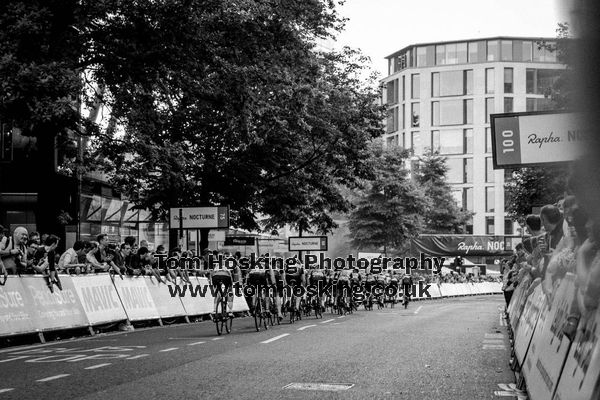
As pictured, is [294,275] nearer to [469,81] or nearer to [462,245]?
[462,245]

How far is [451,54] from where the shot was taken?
111000mm

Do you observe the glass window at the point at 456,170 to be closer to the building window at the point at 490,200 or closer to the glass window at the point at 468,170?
the glass window at the point at 468,170

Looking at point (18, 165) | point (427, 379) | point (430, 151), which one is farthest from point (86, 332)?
point (430, 151)

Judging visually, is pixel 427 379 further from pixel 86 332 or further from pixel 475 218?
pixel 475 218

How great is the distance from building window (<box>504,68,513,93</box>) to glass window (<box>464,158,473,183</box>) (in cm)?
965

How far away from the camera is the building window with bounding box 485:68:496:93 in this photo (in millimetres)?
108681

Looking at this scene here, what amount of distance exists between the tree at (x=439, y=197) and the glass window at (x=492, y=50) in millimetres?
27871

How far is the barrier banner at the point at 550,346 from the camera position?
5.89 metres

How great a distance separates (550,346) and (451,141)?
108490 mm

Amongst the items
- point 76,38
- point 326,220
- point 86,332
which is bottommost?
point 86,332

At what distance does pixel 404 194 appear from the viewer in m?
64.7

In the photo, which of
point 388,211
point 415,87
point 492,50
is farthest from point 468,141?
point 388,211

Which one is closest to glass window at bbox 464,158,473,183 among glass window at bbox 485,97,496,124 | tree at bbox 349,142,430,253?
glass window at bbox 485,97,496,124

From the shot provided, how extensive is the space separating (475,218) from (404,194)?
156 ft
